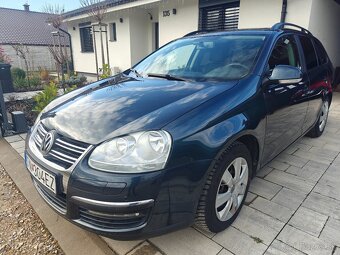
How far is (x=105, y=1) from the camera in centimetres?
1112

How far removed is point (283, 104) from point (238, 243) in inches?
51.3

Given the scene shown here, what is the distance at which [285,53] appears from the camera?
8.69 ft

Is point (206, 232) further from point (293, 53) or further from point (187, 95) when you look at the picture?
point (293, 53)

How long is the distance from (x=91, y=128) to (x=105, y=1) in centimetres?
1124

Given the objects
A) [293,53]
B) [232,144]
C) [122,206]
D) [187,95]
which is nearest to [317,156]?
[293,53]

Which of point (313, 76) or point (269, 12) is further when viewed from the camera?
point (269, 12)

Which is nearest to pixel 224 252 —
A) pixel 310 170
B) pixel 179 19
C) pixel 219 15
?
pixel 310 170

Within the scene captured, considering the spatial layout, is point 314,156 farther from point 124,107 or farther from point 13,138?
point 13,138

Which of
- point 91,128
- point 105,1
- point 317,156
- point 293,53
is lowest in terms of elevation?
point 317,156

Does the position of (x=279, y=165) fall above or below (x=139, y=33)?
below

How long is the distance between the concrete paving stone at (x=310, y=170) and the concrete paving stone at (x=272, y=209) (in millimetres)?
744

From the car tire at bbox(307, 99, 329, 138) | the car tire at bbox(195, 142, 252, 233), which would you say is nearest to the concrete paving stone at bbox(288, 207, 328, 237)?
the car tire at bbox(195, 142, 252, 233)

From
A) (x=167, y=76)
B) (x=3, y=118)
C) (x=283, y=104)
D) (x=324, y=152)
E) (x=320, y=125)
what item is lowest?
(x=324, y=152)

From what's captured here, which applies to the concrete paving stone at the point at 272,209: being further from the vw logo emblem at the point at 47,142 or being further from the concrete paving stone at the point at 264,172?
the vw logo emblem at the point at 47,142
